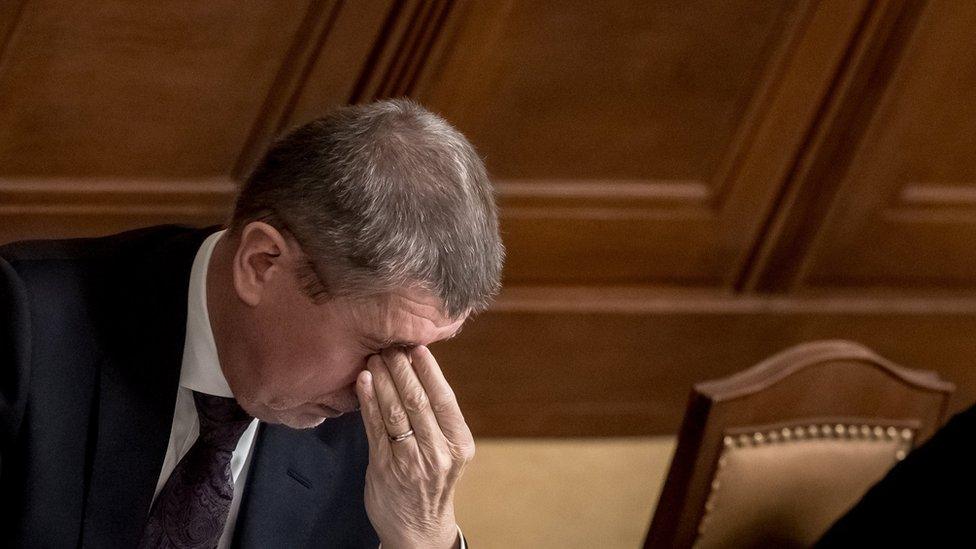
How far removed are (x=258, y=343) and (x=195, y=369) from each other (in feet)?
0.42

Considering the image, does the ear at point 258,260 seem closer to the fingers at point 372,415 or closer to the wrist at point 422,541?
the fingers at point 372,415

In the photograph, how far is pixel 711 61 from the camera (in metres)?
3.16

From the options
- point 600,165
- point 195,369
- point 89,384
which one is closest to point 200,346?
point 195,369

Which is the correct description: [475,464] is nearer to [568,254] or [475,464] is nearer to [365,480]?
[568,254]

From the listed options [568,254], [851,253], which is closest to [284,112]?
[568,254]

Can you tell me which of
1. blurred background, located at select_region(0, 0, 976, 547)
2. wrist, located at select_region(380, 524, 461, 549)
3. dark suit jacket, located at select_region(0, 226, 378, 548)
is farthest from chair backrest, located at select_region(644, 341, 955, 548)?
blurred background, located at select_region(0, 0, 976, 547)

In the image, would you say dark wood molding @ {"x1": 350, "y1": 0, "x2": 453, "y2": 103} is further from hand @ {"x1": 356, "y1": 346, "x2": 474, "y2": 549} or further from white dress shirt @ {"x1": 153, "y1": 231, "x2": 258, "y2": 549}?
hand @ {"x1": 356, "y1": 346, "x2": 474, "y2": 549}

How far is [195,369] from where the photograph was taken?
192 cm

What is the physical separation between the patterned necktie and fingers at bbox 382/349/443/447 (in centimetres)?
26

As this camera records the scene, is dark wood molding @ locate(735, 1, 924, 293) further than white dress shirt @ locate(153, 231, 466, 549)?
Yes

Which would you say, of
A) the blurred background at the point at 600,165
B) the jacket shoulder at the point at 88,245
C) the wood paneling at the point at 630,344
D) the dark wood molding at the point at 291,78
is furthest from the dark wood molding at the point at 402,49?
the jacket shoulder at the point at 88,245

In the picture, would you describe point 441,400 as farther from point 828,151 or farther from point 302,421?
point 828,151

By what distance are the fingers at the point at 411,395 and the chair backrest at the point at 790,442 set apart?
60cm

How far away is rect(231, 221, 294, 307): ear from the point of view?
1.76 meters
